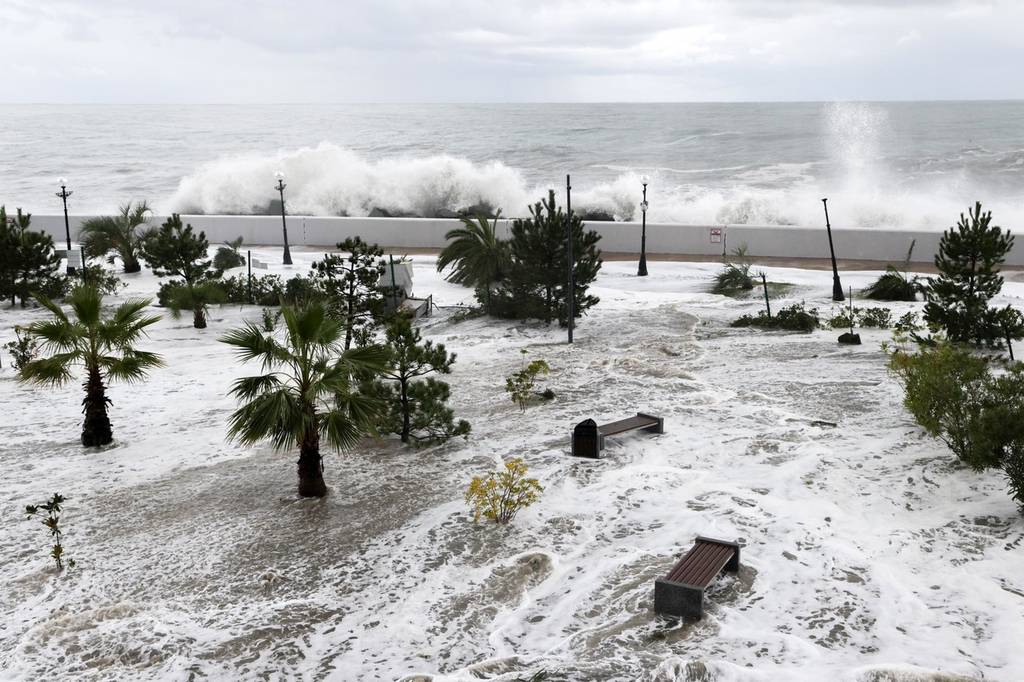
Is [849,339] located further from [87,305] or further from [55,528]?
[55,528]

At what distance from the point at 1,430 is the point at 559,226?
40.3 ft

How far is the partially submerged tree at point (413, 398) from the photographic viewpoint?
13586mm

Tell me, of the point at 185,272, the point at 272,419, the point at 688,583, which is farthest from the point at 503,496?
the point at 185,272

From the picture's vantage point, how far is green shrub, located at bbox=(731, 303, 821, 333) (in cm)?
2067

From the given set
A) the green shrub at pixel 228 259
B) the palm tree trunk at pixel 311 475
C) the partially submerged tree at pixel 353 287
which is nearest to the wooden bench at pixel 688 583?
the palm tree trunk at pixel 311 475

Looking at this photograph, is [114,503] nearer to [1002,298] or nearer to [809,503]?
[809,503]

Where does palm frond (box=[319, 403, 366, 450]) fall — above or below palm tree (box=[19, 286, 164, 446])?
below

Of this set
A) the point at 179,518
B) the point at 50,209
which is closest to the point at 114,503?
the point at 179,518

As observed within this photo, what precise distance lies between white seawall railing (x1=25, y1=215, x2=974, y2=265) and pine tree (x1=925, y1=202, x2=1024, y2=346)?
14.3 m

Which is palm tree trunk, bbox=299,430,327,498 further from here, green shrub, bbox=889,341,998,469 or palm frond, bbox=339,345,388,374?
green shrub, bbox=889,341,998,469

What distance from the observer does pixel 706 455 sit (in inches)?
507

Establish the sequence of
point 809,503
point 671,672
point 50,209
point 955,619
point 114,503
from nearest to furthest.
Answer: point 671,672, point 955,619, point 809,503, point 114,503, point 50,209

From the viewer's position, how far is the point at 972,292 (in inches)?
698

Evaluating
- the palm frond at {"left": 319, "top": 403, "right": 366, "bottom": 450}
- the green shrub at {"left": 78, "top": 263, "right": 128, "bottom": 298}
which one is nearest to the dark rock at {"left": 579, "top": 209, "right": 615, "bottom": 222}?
the green shrub at {"left": 78, "top": 263, "right": 128, "bottom": 298}
